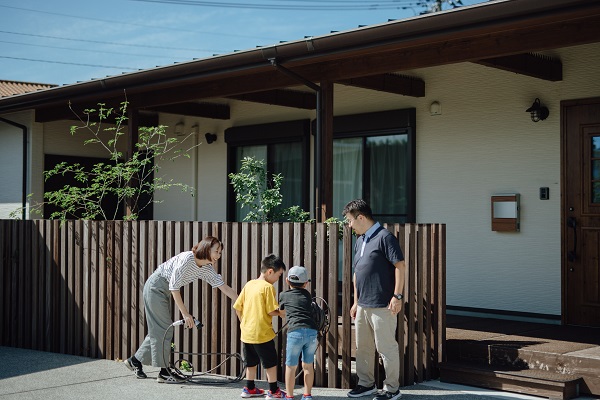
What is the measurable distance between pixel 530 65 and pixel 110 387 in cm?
556

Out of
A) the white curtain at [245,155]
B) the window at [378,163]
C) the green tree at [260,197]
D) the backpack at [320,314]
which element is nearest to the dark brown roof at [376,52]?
the green tree at [260,197]

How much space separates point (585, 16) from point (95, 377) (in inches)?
218

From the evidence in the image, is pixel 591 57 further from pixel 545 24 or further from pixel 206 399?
pixel 206 399

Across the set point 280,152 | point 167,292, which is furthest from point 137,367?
point 280,152

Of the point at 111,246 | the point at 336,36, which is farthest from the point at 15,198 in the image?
the point at 336,36

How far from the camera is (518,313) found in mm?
9367

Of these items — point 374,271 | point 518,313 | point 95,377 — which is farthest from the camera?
point 518,313

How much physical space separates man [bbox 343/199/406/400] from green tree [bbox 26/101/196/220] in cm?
346

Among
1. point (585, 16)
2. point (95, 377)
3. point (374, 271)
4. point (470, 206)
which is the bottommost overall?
point (95, 377)

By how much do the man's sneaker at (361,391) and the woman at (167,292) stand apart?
133 cm

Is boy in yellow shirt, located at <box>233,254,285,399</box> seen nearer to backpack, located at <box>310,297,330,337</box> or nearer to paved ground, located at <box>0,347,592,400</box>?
backpack, located at <box>310,297,330,337</box>

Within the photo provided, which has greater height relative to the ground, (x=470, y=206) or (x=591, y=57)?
(x=591, y=57)

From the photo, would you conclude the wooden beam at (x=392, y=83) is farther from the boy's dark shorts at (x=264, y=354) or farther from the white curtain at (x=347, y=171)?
the boy's dark shorts at (x=264, y=354)

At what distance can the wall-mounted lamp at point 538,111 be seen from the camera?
9195 millimetres
